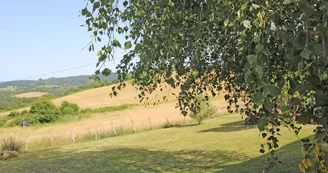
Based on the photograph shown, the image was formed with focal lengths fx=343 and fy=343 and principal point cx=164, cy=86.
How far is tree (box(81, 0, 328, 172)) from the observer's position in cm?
113

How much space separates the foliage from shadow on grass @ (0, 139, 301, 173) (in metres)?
3.71

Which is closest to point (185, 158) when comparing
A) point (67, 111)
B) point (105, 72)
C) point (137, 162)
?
point (137, 162)

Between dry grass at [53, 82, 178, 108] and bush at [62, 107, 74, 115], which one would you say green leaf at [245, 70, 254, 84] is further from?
bush at [62, 107, 74, 115]

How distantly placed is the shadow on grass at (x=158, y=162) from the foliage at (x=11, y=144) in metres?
3.71

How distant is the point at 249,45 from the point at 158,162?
973 cm

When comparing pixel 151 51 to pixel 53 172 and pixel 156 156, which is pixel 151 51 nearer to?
pixel 53 172

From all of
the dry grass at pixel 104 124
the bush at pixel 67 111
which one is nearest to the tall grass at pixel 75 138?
the dry grass at pixel 104 124

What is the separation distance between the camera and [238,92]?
5.05 m

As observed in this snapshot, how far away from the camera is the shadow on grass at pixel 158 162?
28.5 ft

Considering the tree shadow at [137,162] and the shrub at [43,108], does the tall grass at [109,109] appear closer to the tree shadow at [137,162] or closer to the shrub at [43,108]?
the shrub at [43,108]

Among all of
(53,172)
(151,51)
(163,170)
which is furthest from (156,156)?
(151,51)

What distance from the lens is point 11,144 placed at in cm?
1588

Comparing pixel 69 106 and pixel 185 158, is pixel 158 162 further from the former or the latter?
pixel 69 106

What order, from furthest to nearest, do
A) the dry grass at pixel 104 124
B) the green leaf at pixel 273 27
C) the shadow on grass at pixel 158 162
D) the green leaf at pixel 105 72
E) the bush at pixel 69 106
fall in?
the bush at pixel 69 106
the dry grass at pixel 104 124
the shadow on grass at pixel 158 162
the green leaf at pixel 105 72
the green leaf at pixel 273 27
